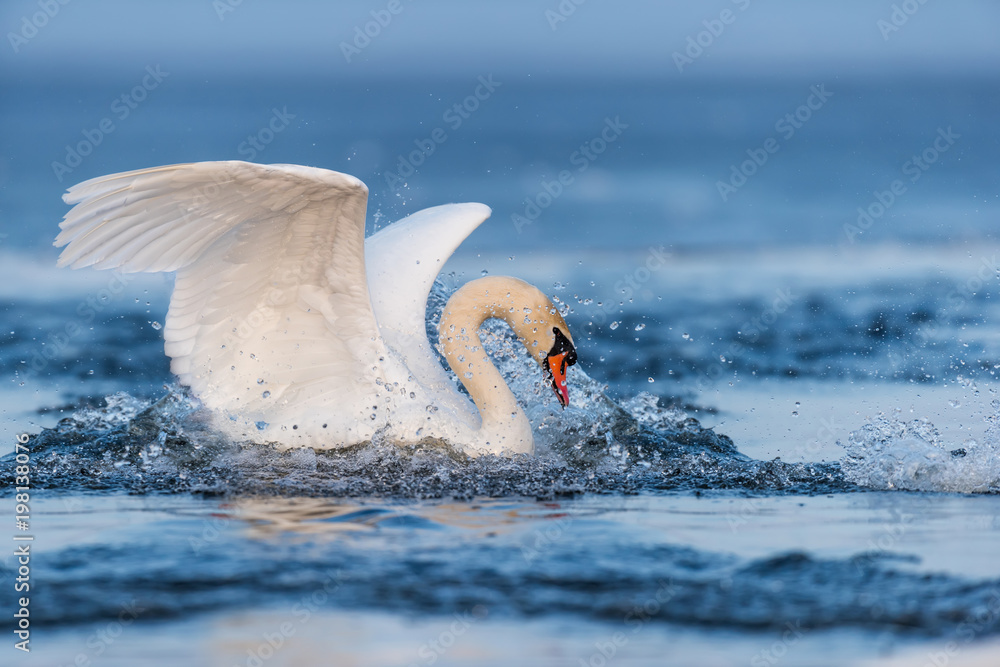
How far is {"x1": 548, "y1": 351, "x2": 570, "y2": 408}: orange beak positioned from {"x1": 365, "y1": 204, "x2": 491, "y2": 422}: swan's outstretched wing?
0.55m

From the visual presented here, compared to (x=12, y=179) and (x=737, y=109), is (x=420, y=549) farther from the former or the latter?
(x=737, y=109)

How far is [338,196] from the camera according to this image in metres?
5.96

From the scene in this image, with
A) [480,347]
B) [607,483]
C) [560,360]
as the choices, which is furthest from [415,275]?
[607,483]

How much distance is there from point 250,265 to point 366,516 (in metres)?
1.62

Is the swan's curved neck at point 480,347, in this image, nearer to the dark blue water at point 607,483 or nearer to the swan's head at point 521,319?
the swan's head at point 521,319

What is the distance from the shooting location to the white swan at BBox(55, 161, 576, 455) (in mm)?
6129

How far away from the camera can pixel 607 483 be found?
6512 millimetres

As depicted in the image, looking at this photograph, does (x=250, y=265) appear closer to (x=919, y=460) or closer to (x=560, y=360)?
(x=560, y=360)

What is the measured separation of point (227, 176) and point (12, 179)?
53.1 feet

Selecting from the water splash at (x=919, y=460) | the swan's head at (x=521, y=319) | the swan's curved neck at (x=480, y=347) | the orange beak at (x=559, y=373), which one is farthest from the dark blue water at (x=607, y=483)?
the swan's head at (x=521, y=319)

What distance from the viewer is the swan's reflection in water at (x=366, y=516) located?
18.3 feet

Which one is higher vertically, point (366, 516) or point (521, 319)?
point (521, 319)

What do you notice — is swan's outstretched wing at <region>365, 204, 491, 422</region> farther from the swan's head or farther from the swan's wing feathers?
the swan's wing feathers

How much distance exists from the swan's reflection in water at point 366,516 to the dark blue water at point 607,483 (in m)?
0.02
